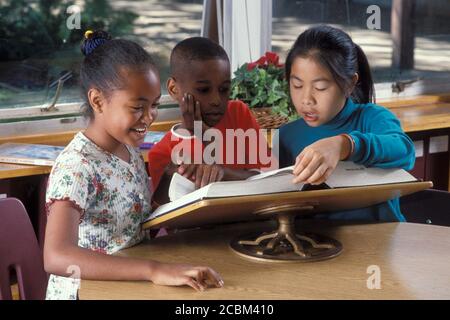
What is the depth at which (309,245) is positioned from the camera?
157cm

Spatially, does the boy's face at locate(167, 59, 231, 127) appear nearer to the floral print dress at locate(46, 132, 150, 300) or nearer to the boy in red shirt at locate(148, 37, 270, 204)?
the boy in red shirt at locate(148, 37, 270, 204)

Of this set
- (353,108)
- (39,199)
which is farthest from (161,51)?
(353,108)

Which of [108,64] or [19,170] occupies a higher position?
[108,64]

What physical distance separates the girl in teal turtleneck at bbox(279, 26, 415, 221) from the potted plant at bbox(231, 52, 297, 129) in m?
0.93

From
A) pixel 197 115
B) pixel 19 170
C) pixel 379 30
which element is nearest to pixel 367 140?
pixel 197 115

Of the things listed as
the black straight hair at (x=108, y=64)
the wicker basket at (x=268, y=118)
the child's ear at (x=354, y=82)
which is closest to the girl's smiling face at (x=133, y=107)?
the black straight hair at (x=108, y=64)

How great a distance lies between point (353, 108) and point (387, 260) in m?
0.53

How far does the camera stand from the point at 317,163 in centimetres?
142

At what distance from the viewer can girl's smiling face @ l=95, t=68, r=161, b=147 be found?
154cm

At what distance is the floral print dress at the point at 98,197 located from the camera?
58.3 inches

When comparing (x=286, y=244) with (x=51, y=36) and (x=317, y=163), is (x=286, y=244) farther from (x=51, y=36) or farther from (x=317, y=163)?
(x=51, y=36)

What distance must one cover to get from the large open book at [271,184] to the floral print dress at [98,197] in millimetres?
64

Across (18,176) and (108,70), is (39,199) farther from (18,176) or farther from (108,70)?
(108,70)

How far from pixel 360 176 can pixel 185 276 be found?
41 centimetres
